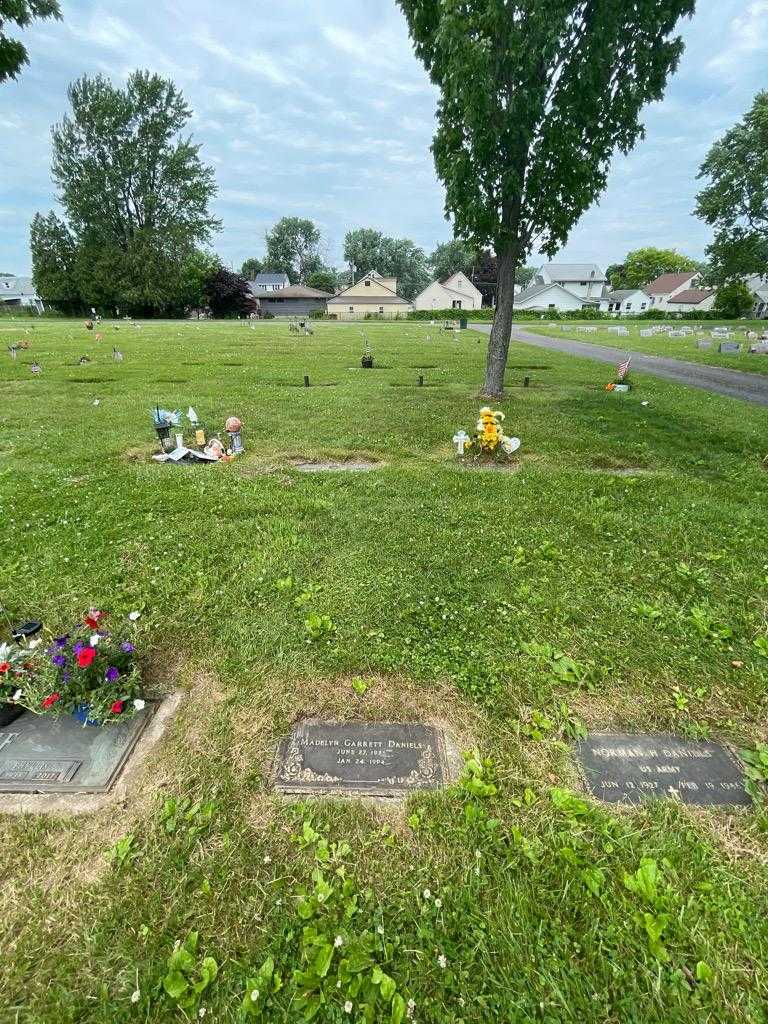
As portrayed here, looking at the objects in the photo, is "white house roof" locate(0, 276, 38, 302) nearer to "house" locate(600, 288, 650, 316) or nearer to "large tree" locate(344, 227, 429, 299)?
"large tree" locate(344, 227, 429, 299)

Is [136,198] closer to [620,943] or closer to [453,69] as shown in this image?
[453,69]

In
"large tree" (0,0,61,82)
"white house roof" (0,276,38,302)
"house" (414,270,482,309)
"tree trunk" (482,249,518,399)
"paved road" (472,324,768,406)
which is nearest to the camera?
"large tree" (0,0,61,82)

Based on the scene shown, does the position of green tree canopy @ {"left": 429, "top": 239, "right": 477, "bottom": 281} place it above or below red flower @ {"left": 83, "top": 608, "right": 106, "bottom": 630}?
above

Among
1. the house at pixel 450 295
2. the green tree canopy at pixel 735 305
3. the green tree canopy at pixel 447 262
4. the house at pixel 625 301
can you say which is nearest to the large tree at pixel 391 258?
the green tree canopy at pixel 447 262

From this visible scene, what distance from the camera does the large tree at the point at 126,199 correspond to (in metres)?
47.7

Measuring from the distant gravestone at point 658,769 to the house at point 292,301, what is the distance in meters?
80.2

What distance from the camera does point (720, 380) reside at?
48.3 feet

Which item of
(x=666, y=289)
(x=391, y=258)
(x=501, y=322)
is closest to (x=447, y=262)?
(x=391, y=258)

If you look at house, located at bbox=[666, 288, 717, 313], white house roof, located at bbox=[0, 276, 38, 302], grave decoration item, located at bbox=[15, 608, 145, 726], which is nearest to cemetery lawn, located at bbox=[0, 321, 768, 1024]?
grave decoration item, located at bbox=[15, 608, 145, 726]

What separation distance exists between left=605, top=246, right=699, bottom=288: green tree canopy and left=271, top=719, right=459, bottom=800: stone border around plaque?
102907 mm

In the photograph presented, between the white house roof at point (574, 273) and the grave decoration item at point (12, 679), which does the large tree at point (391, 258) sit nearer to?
the white house roof at point (574, 273)

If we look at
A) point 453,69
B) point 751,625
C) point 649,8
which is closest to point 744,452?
point 751,625

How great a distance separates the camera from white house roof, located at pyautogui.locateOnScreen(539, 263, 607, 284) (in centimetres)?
7531

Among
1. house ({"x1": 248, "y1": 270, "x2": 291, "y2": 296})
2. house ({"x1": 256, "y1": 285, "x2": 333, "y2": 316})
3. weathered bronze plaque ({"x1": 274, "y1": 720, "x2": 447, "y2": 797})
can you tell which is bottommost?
weathered bronze plaque ({"x1": 274, "y1": 720, "x2": 447, "y2": 797})
